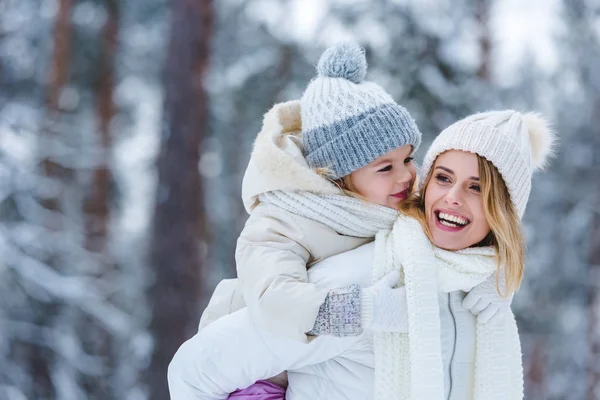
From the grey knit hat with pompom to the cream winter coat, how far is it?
0.27ft

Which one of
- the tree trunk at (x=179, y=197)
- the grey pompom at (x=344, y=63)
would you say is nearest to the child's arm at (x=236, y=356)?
the grey pompom at (x=344, y=63)

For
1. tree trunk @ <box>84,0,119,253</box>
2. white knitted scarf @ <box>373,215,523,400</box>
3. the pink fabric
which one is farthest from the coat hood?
tree trunk @ <box>84,0,119,253</box>

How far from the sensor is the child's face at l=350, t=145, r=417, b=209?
2.11 metres

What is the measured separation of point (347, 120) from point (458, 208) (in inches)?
16.0

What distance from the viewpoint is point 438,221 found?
1979 millimetres

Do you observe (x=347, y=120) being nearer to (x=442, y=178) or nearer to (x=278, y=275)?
(x=442, y=178)

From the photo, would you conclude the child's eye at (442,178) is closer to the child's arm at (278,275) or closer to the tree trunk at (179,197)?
the child's arm at (278,275)

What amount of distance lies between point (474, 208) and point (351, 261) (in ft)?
1.12

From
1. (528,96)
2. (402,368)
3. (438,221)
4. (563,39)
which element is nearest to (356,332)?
(402,368)

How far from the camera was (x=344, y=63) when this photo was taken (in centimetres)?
223

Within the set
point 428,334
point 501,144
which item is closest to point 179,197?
point 501,144

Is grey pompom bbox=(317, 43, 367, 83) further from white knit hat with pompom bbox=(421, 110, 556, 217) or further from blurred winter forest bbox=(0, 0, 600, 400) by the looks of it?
blurred winter forest bbox=(0, 0, 600, 400)

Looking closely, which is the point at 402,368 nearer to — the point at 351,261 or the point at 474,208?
the point at 351,261

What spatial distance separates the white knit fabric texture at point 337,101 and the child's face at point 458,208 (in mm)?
309
